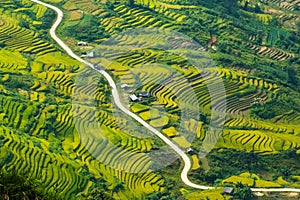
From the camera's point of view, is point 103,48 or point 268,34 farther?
point 268,34

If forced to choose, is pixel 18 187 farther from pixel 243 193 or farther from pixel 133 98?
pixel 133 98

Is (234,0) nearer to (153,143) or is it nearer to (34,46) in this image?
(34,46)

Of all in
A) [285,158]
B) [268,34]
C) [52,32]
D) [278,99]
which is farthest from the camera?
[268,34]

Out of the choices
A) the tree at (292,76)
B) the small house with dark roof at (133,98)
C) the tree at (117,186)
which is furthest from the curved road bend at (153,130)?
the tree at (292,76)

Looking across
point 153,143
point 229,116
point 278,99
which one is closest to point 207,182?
point 153,143

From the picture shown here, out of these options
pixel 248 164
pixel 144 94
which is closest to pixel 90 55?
pixel 144 94

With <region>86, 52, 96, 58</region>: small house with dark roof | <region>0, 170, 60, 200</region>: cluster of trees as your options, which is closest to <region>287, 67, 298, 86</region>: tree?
Answer: <region>86, 52, 96, 58</region>: small house with dark roof

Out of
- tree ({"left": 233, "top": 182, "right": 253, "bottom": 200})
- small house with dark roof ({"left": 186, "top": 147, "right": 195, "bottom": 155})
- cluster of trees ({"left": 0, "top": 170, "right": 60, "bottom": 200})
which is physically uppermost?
cluster of trees ({"left": 0, "top": 170, "right": 60, "bottom": 200})

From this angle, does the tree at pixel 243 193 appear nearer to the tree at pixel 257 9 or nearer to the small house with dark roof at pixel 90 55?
the small house with dark roof at pixel 90 55

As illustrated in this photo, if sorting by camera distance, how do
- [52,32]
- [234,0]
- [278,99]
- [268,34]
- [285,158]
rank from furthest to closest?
[234,0]
[268,34]
[52,32]
[278,99]
[285,158]

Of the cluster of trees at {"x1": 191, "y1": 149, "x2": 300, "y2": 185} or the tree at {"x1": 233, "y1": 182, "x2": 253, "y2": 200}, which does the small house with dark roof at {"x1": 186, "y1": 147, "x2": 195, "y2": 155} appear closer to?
the cluster of trees at {"x1": 191, "y1": 149, "x2": 300, "y2": 185}

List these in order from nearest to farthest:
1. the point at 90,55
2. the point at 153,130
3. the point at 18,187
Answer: the point at 18,187 < the point at 153,130 < the point at 90,55
